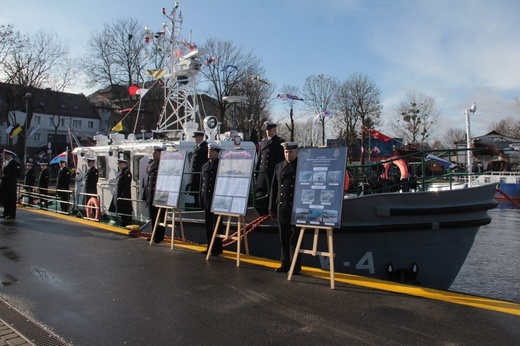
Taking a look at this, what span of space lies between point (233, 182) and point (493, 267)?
23.8ft

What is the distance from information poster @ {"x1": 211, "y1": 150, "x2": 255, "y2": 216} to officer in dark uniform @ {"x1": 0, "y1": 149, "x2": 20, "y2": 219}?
299 inches

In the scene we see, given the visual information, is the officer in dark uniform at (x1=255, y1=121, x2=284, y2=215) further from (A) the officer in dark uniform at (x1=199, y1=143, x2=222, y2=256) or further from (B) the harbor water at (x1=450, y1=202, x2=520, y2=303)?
(B) the harbor water at (x1=450, y1=202, x2=520, y2=303)

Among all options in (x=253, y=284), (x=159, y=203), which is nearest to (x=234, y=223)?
(x=159, y=203)

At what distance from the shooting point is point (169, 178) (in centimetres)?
732

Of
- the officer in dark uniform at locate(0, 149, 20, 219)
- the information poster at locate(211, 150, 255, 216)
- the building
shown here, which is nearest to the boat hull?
the information poster at locate(211, 150, 255, 216)

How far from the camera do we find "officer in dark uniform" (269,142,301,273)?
5.37 meters

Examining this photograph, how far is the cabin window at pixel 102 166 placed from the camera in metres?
10.5

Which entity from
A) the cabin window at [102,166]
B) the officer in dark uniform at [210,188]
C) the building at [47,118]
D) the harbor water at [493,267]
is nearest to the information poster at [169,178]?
the officer in dark uniform at [210,188]

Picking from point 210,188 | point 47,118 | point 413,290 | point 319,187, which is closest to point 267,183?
point 210,188

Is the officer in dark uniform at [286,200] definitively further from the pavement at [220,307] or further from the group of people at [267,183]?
the pavement at [220,307]

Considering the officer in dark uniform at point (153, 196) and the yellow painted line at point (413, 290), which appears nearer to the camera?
the yellow painted line at point (413, 290)

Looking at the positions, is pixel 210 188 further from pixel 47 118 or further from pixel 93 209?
pixel 47 118

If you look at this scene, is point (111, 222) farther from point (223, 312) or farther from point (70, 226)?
point (223, 312)

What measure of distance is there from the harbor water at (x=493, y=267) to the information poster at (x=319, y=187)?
437 centimetres
